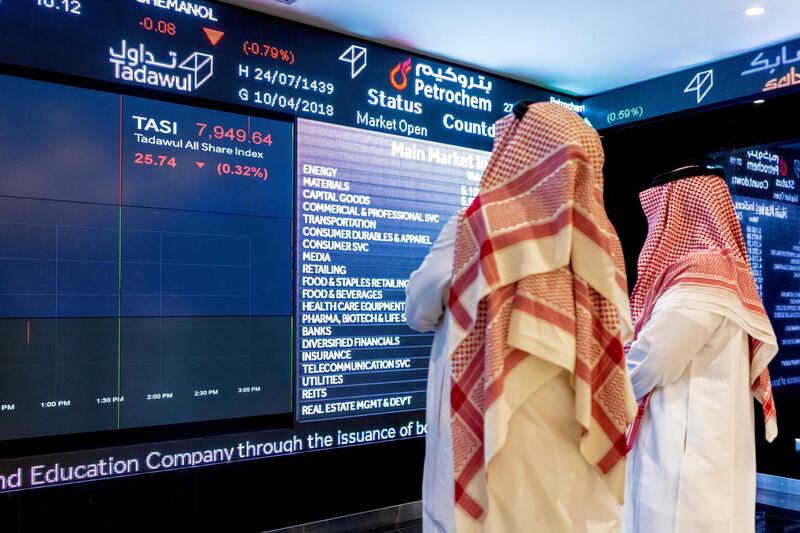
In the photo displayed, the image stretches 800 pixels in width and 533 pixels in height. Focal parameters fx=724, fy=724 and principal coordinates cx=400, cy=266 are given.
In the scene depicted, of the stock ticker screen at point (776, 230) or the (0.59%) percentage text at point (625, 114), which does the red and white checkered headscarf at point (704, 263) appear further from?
the (0.59%) percentage text at point (625, 114)

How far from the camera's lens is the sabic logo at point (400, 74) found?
4.14 metres

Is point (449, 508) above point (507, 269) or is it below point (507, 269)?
below

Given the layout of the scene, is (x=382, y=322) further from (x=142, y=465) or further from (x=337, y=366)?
(x=142, y=465)

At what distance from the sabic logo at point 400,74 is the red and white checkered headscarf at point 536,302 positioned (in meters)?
2.48

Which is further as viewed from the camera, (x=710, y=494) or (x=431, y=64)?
(x=431, y=64)

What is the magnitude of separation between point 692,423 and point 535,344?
1164mm

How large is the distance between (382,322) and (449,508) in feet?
7.49

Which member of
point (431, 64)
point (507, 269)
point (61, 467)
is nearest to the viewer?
point (507, 269)

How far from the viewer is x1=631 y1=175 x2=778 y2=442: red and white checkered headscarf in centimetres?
249

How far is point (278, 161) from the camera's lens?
3.70 m

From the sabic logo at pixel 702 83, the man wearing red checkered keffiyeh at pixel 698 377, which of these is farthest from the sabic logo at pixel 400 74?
the man wearing red checkered keffiyeh at pixel 698 377

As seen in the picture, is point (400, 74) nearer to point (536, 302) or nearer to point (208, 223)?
point (208, 223)

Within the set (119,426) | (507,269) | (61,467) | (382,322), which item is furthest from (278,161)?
(507,269)

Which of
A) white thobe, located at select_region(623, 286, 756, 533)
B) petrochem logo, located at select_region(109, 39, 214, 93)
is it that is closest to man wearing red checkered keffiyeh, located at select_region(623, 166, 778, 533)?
white thobe, located at select_region(623, 286, 756, 533)
